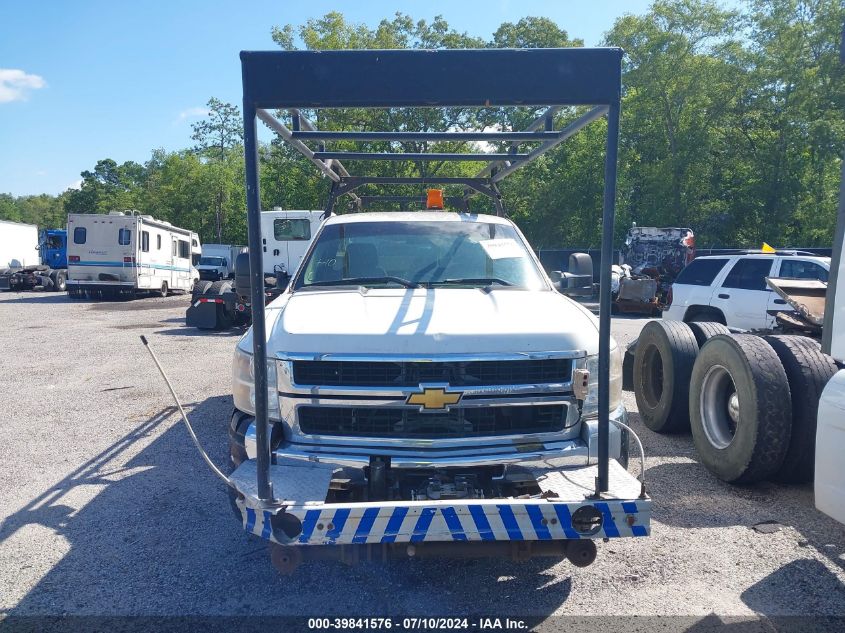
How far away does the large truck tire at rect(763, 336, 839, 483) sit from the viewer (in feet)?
14.8

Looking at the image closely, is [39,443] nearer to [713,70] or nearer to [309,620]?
[309,620]

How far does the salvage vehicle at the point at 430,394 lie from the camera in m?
2.85

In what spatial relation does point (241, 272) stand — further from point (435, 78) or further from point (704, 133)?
point (704, 133)

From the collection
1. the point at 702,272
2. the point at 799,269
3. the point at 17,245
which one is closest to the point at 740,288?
the point at 702,272

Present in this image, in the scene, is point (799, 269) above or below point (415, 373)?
above

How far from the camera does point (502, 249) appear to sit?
4.81 metres

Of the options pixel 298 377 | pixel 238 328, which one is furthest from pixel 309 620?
pixel 238 328

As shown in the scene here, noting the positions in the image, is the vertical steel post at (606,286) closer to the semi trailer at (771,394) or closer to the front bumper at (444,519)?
the front bumper at (444,519)

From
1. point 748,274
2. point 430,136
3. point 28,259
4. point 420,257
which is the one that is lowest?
point 748,274

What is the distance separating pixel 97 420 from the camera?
701 centimetres

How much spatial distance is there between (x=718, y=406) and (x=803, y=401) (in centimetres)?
87

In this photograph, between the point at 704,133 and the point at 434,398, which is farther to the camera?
the point at 704,133

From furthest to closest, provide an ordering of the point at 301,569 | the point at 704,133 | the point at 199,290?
the point at 704,133, the point at 199,290, the point at 301,569

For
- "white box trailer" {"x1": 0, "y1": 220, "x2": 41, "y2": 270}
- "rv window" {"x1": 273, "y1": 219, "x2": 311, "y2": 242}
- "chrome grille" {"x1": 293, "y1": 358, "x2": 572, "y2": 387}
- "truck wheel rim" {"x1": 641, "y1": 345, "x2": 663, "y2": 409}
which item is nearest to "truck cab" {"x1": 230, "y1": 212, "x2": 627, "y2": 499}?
"chrome grille" {"x1": 293, "y1": 358, "x2": 572, "y2": 387}
